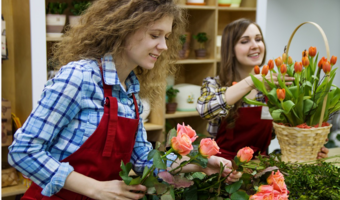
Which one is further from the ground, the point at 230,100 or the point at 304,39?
the point at 304,39

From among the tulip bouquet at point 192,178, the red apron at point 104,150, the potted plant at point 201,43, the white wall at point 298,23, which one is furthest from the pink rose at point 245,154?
the white wall at point 298,23

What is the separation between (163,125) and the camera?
2840 millimetres

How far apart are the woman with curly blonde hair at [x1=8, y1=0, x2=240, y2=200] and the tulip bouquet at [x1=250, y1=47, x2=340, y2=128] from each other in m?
0.44

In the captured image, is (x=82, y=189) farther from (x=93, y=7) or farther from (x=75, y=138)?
(x=93, y=7)

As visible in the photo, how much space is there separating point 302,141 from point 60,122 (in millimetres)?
917

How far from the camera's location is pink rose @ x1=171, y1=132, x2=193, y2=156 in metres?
0.95

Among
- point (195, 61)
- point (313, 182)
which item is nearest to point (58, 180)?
point (313, 182)

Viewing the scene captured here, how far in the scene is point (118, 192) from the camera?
1.03m

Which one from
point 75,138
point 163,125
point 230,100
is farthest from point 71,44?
point 163,125

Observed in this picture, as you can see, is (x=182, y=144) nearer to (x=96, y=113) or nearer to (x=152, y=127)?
(x=96, y=113)

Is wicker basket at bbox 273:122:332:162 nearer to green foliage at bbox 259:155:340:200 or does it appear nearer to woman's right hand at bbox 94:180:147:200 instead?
green foliage at bbox 259:155:340:200

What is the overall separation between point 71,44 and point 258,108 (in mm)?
1168

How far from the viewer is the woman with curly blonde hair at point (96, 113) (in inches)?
40.9

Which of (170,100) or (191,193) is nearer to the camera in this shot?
(191,193)
